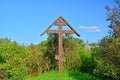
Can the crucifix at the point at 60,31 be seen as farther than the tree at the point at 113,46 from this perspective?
Yes

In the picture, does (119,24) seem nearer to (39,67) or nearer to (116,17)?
(116,17)

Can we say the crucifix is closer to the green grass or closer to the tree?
the green grass

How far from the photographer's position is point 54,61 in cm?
2514

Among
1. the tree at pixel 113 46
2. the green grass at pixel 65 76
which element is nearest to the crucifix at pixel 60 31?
the green grass at pixel 65 76

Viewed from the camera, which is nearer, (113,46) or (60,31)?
(113,46)

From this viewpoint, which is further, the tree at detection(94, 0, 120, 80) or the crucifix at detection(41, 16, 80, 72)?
the crucifix at detection(41, 16, 80, 72)

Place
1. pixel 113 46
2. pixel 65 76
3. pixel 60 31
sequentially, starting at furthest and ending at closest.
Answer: pixel 60 31, pixel 65 76, pixel 113 46

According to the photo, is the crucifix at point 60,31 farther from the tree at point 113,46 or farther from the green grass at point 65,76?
the tree at point 113,46

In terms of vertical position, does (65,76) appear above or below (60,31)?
below

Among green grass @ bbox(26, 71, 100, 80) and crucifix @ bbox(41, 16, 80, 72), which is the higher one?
crucifix @ bbox(41, 16, 80, 72)

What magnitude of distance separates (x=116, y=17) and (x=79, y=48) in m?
7.54

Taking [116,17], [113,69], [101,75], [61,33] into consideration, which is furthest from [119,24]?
[61,33]

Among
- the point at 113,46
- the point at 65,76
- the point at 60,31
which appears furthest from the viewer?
the point at 60,31

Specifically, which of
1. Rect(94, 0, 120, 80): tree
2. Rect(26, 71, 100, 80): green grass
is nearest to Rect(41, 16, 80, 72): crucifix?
Rect(26, 71, 100, 80): green grass
